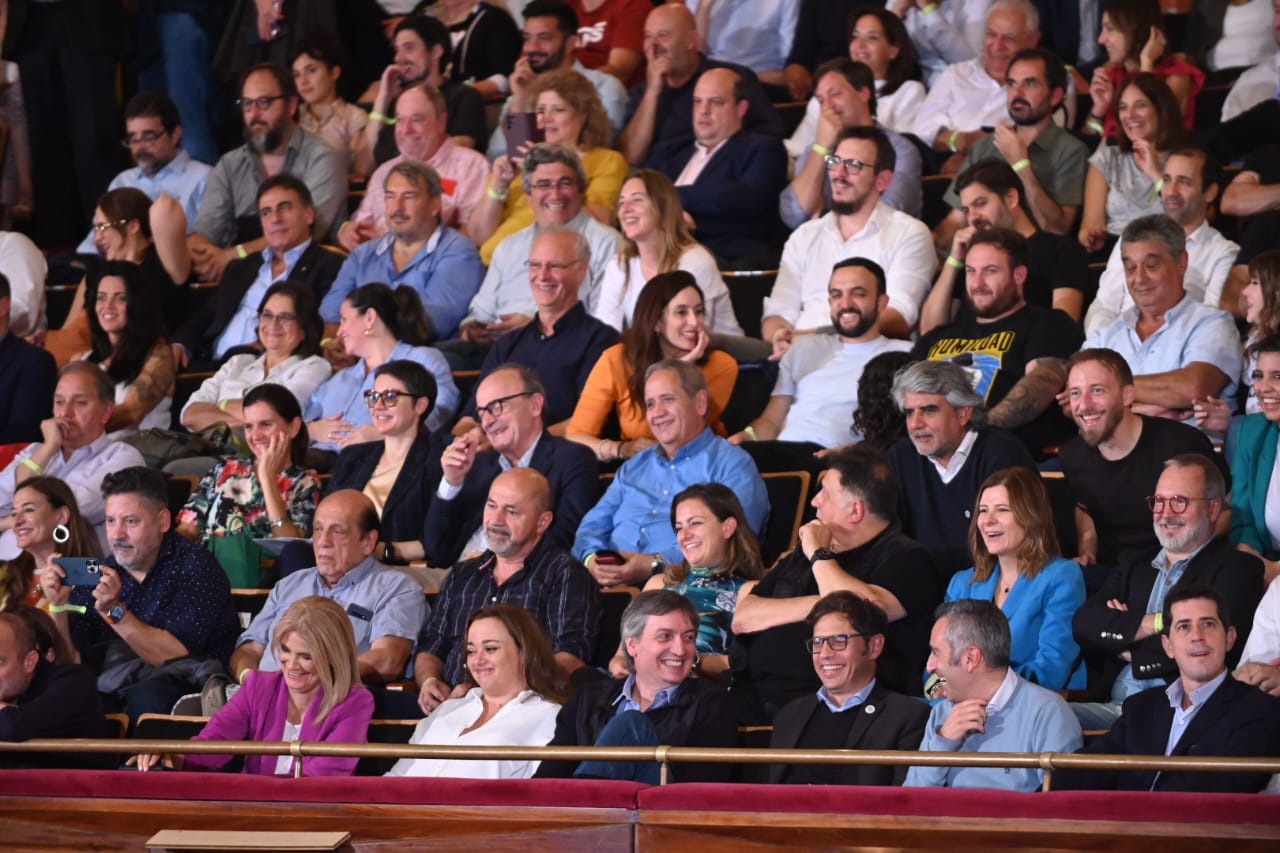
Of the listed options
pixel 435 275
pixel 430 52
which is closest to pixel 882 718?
pixel 435 275

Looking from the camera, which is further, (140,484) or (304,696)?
(140,484)

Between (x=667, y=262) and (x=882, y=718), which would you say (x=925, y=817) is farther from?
(x=667, y=262)

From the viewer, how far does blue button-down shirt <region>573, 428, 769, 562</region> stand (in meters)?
5.09

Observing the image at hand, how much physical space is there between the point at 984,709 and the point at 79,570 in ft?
7.98

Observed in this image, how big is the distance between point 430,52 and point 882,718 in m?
4.14

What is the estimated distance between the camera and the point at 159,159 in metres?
7.45

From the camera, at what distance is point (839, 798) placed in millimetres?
3416

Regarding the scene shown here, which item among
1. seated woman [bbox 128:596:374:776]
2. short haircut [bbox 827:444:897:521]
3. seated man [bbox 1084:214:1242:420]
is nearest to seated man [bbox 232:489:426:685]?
seated woman [bbox 128:596:374:776]

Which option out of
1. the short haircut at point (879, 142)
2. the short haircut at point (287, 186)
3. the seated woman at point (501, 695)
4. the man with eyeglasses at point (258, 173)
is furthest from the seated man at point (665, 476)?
the man with eyeglasses at point (258, 173)

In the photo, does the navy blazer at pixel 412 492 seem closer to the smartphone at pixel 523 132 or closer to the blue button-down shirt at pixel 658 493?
the blue button-down shirt at pixel 658 493

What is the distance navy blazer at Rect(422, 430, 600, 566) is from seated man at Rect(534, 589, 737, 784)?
0.95 meters

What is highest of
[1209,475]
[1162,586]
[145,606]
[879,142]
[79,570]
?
[879,142]

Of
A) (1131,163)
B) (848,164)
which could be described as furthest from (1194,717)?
(1131,163)

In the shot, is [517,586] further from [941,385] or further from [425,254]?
[425,254]
